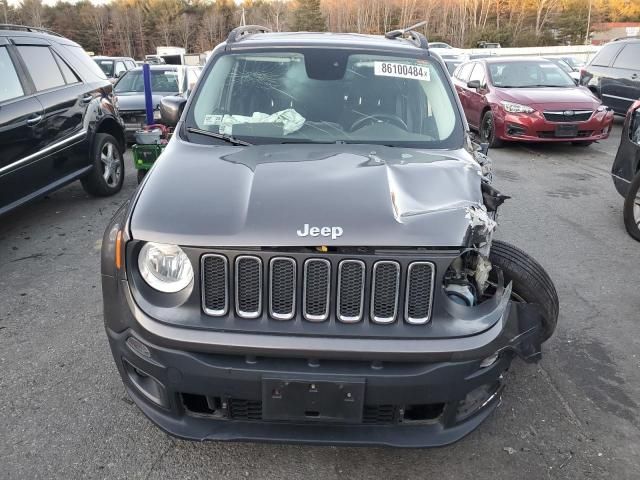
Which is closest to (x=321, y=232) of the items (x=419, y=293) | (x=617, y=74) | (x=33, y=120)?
(x=419, y=293)

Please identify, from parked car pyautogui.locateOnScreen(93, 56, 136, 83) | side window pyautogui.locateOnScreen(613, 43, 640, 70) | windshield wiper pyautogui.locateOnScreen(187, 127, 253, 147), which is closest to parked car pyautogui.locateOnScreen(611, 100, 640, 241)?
windshield wiper pyautogui.locateOnScreen(187, 127, 253, 147)

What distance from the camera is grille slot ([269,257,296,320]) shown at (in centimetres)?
208

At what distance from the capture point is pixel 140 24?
3059 inches

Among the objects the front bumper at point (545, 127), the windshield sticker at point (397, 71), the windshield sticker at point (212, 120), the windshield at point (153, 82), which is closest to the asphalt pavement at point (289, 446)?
the windshield sticker at point (212, 120)

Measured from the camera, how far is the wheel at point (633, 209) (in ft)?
17.8

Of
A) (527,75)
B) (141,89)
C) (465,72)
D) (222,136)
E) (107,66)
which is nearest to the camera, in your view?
(222,136)

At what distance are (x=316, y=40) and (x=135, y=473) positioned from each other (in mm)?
2913

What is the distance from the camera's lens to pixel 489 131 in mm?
10406

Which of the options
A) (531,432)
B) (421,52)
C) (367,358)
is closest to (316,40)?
(421,52)

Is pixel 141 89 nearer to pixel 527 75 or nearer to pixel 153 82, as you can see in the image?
pixel 153 82

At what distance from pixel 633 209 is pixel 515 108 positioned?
4.55 metres

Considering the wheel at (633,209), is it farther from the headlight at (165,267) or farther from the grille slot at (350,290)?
the headlight at (165,267)

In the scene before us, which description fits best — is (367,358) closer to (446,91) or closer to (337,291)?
(337,291)

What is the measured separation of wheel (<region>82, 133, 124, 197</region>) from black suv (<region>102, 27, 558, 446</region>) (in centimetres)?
435
